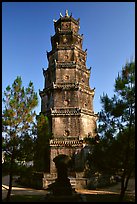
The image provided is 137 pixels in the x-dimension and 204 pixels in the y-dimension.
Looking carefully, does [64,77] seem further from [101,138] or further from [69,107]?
[101,138]

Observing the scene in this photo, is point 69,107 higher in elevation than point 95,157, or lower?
higher

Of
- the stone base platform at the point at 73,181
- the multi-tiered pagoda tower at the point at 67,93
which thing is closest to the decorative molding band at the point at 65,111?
the multi-tiered pagoda tower at the point at 67,93

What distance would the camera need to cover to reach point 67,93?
2527cm

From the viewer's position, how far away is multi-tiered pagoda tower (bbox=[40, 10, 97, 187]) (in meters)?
23.3

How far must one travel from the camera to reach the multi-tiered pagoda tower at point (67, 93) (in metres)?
23.3

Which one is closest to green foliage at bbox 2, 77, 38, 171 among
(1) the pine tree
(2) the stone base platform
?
(1) the pine tree

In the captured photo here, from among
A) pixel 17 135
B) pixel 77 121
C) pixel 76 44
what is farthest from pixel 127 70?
pixel 76 44

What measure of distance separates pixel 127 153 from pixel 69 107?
13462mm

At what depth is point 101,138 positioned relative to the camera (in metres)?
13.4

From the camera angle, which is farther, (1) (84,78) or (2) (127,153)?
(1) (84,78)

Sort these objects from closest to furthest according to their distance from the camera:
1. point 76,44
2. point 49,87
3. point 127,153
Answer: point 127,153
point 49,87
point 76,44

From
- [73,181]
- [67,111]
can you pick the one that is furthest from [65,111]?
[73,181]

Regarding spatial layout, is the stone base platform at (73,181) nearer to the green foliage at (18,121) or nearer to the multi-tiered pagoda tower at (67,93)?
the multi-tiered pagoda tower at (67,93)

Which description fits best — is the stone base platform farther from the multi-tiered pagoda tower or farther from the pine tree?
the pine tree
